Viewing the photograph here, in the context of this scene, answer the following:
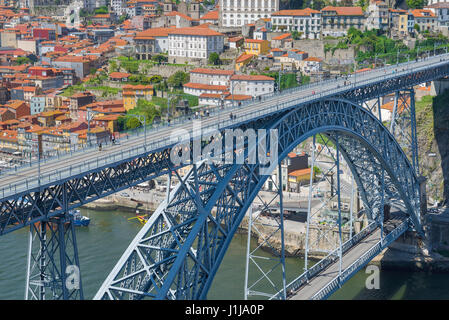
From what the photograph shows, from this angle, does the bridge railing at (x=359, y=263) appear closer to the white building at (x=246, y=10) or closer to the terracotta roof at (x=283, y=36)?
the terracotta roof at (x=283, y=36)

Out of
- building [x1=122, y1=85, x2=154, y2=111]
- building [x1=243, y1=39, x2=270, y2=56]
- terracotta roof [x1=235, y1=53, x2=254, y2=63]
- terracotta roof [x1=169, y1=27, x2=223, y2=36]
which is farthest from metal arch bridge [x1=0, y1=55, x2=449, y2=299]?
terracotta roof [x1=169, y1=27, x2=223, y2=36]

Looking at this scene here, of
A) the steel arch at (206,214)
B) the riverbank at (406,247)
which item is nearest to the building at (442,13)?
the riverbank at (406,247)

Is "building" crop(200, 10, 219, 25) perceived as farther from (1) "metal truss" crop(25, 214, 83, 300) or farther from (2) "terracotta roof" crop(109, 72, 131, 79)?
(1) "metal truss" crop(25, 214, 83, 300)

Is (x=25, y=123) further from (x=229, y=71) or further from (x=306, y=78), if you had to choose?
(x=306, y=78)

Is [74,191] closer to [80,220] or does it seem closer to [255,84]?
[80,220]

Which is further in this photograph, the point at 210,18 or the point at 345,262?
the point at 210,18

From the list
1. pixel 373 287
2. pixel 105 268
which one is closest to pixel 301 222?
pixel 373 287

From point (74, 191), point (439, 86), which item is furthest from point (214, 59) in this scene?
point (74, 191)
